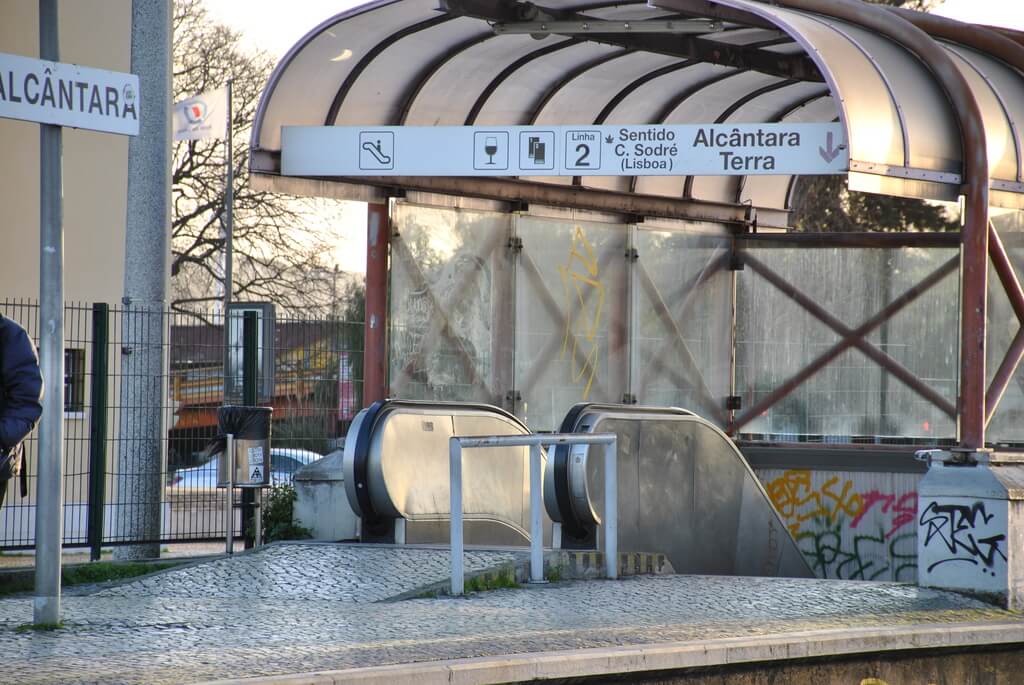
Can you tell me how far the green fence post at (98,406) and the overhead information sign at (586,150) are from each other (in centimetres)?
234

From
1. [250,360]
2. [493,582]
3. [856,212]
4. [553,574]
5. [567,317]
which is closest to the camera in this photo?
[493,582]

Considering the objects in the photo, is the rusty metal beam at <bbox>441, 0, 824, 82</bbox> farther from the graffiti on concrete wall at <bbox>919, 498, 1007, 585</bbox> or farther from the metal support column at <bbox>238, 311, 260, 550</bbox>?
the graffiti on concrete wall at <bbox>919, 498, 1007, 585</bbox>

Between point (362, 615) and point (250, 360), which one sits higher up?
point (250, 360)

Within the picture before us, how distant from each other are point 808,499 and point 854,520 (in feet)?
1.82

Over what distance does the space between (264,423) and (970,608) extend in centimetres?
573

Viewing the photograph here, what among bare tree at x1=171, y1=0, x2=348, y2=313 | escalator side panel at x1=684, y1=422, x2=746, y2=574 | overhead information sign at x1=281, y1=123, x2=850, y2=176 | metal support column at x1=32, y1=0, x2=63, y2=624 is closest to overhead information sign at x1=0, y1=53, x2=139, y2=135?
metal support column at x1=32, y1=0, x2=63, y2=624

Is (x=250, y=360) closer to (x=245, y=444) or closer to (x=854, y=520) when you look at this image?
(x=245, y=444)

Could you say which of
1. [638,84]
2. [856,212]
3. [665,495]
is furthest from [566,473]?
[856,212]

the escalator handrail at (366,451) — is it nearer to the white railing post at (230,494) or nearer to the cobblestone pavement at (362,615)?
the cobblestone pavement at (362,615)

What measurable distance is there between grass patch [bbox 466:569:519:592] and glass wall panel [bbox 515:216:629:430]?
18.2 feet

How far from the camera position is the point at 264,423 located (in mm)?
12109

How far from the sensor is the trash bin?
12008mm

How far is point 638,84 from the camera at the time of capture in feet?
50.5

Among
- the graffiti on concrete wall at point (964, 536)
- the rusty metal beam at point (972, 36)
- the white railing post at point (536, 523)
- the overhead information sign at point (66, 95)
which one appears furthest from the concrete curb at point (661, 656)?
the rusty metal beam at point (972, 36)
